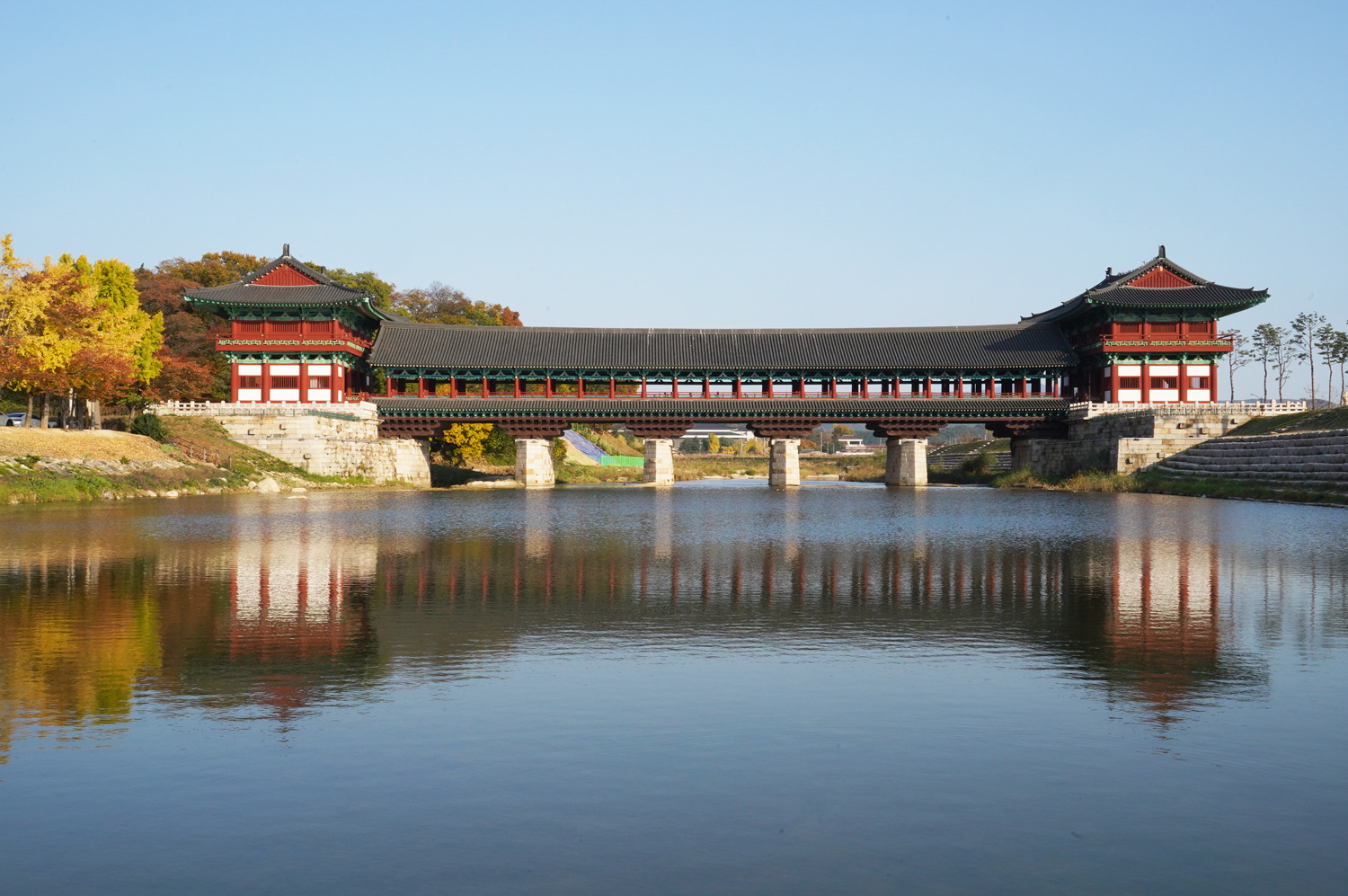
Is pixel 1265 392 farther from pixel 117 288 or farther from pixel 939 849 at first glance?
pixel 939 849

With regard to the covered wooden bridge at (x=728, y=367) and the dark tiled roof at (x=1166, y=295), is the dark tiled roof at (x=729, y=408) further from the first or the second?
the dark tiled roof at (x=1166, y=295)

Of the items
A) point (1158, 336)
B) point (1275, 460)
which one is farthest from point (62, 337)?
point (1158, 336)

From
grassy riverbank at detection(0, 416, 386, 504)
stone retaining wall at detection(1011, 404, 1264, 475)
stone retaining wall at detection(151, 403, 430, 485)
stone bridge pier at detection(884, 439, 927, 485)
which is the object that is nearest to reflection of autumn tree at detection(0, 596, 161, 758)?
grassy riverbank at detection(0, 416, 386, 504)

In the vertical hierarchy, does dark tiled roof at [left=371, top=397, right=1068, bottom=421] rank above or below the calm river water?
above

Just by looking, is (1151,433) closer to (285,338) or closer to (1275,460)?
(1275,460)

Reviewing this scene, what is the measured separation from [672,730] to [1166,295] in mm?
71140

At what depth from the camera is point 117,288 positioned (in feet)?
216

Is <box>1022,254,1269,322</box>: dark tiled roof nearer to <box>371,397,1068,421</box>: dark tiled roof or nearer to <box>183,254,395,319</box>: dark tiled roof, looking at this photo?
<box>371,397,1068,421</box>: dark tiled roof

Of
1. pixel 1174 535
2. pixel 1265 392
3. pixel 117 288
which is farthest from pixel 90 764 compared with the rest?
pixel 1265 392

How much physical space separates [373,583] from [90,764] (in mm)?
10532

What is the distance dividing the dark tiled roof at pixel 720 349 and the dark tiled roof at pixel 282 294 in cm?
665

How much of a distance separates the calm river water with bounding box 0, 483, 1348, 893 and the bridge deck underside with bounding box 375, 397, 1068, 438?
5103 cm

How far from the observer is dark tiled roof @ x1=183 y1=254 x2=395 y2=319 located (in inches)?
2591

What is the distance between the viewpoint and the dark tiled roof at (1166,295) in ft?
224
